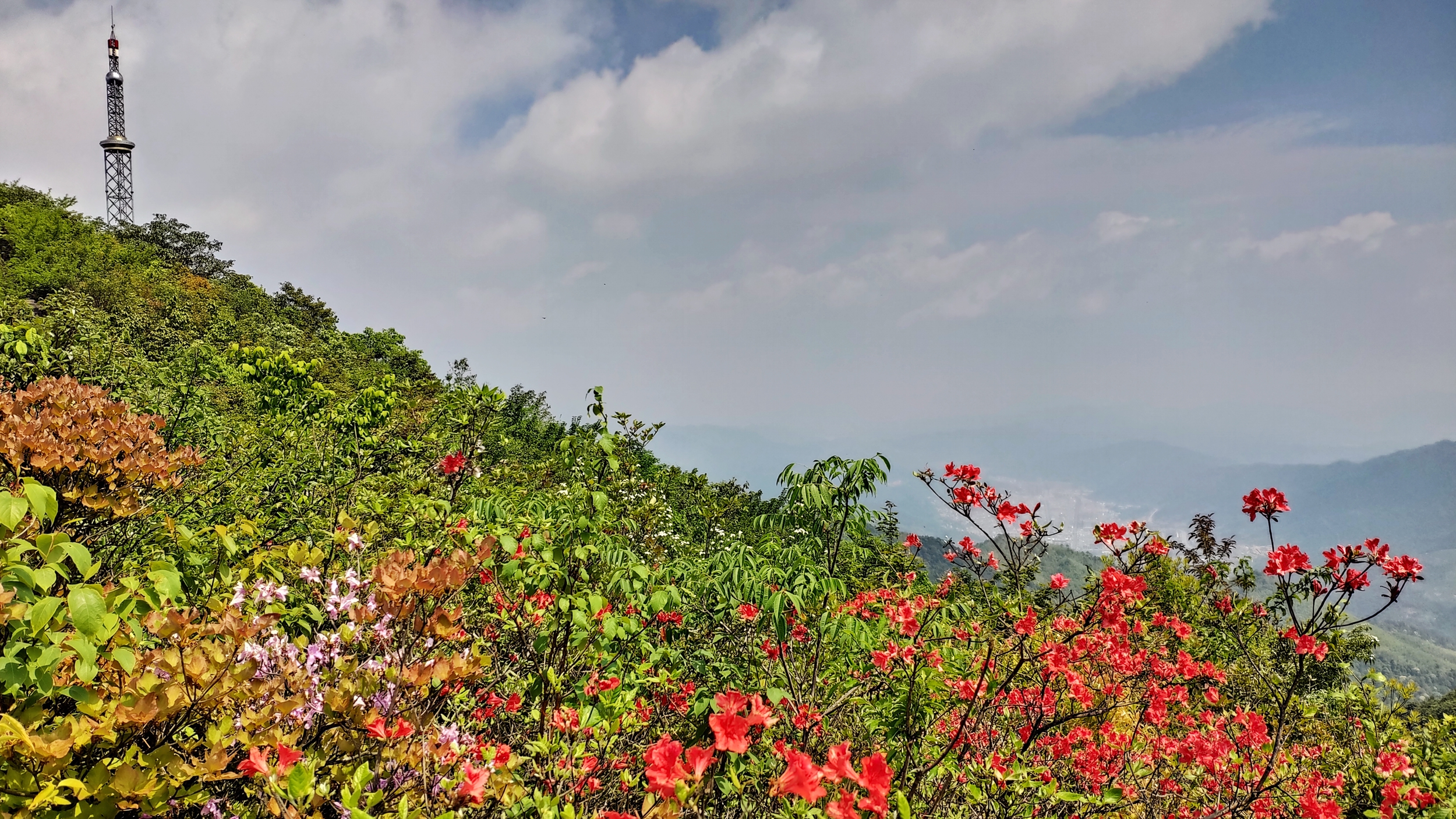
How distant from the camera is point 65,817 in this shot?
1.59 metres

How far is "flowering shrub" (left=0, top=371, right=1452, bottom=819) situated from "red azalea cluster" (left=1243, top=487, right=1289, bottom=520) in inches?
0.9

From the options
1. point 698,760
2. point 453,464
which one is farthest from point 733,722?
point 453,464

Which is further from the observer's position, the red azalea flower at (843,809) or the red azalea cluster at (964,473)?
the red azalea cluster at (964,473)

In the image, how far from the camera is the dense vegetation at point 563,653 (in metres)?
1.77

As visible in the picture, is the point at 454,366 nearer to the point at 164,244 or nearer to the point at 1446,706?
the point at 164,244

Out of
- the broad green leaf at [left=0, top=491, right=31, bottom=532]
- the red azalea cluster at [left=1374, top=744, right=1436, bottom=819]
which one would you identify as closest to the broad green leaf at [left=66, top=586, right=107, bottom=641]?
the broad green leaf at [left=0, top=491, right=31, bottom=532]

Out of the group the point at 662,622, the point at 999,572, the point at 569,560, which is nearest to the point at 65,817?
the point at 569,560

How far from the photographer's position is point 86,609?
1.48m

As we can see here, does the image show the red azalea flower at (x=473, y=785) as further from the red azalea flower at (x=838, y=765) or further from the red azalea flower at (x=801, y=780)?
the red azalea flower at (x=838, y=765)

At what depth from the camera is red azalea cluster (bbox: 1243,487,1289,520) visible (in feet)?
13.3

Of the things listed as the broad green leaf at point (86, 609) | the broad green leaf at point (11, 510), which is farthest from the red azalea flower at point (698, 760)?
the broad green leaf at point (11, 510)

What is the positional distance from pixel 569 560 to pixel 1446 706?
2347 inches

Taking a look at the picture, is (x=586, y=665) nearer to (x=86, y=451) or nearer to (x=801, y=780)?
(x=801, y=780)

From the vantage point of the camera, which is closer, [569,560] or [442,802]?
[442,802]
